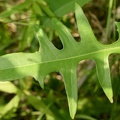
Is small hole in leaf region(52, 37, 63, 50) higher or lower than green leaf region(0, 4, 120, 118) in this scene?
lower

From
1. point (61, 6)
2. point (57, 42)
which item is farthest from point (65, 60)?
point (57, 42)

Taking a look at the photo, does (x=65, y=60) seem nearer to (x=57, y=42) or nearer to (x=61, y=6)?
(x=61, y=6)

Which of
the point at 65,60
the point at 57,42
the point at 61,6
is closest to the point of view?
the point at 65,60

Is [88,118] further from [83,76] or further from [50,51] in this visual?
[50,51]

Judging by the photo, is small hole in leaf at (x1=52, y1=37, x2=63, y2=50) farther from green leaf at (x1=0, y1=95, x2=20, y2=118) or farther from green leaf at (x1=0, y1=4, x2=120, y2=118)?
green leaf at (x1=0, y1=4, x2=120, y2=118)

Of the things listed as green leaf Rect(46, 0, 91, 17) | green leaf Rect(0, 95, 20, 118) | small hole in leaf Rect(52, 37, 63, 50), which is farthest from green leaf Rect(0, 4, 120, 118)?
small hole in leaf Rect(52, 37, 63, 50)

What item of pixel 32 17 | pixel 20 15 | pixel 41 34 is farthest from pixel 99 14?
pixel 41 34

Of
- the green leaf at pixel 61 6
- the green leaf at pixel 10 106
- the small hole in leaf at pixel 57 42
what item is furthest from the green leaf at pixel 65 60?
the small hole in leaf at pixel 57 42

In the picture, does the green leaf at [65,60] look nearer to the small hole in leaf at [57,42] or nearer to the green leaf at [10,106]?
the green leaf at [10,106]

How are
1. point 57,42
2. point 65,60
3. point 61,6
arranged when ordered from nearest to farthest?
point 65,60, point 61,6, point 57,42

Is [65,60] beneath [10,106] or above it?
above
